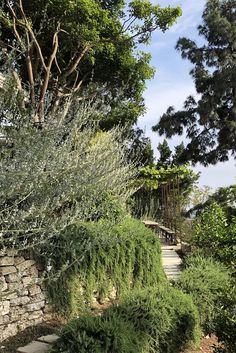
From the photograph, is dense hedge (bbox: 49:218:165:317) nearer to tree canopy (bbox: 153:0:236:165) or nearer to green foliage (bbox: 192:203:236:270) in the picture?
green foliage (bbox: 192:203:236:270)

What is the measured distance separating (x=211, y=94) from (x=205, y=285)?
12.6 meters

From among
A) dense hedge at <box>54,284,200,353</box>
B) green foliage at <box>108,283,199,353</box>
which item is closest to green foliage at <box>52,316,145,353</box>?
dense hedge at <box>54,284,200,353</box>

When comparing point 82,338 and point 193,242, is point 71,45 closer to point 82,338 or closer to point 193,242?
point 193,242

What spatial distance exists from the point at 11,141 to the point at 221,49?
14.6 m

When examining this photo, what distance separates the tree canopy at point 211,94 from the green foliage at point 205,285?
11037 mm

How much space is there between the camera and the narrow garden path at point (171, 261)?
27.1 feet

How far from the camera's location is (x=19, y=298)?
530 centimetres

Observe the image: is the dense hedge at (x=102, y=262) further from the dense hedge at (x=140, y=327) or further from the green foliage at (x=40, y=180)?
the dense hedge at (x=140, y=327)

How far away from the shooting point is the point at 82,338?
159 inches

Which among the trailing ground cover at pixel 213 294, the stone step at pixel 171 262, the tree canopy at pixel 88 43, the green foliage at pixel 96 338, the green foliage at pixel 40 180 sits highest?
the tree canopy at pixel 88 43

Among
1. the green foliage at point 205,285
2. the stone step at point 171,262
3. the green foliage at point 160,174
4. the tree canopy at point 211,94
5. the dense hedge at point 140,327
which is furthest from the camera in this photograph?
the tree canopy at point 211,94

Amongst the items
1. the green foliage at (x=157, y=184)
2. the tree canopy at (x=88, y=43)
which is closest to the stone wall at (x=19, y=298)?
the tree canopy at (x=88, y=43)

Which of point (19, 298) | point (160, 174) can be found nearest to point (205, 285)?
point (19, 298)

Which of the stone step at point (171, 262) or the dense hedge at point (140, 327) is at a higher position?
the stone step at point (171, 262)
